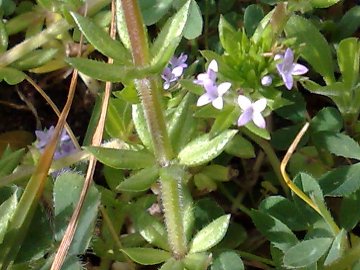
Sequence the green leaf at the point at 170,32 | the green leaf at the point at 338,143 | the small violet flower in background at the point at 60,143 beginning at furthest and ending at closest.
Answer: the small violet flower in background at the point at 60,143
the green leaf at the point at 338,143
the green leaf at the point at 170,32

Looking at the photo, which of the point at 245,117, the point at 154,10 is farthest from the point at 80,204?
the point at 154,10

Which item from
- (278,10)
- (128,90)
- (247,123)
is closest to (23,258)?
(128,90)

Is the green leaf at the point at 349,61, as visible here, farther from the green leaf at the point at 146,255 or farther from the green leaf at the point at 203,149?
the green leaf at the point at 146,255

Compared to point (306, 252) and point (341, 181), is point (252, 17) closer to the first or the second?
point (341, 181)

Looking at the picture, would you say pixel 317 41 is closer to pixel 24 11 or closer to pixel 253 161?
pixel 253 161

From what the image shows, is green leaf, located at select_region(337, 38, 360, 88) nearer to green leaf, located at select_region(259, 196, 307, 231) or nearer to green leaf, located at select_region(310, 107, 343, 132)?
green leaf, located at select_region(310, 107, 343, 132)

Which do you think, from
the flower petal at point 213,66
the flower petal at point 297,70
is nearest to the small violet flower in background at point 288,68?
the flower petal at point 297,70
